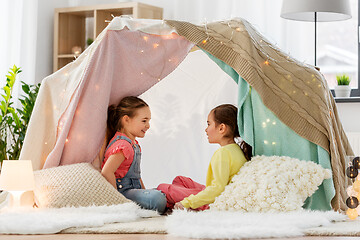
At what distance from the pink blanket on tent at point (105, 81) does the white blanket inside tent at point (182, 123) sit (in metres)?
0.37

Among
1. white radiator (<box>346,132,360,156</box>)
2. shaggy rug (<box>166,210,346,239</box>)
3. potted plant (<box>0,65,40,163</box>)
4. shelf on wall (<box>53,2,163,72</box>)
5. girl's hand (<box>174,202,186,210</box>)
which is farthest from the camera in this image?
shelf on wall (<box>53,2,163,72</box>)

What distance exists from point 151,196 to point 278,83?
0.69m

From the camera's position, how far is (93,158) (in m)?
2.48

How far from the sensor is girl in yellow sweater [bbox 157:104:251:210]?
2232 millimetres

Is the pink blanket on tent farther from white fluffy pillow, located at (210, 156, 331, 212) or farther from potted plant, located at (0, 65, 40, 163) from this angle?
potted plant, located at (0, 65, 40, 163)

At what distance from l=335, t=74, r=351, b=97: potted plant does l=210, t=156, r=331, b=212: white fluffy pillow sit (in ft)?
4.63

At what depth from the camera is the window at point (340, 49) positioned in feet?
12.3

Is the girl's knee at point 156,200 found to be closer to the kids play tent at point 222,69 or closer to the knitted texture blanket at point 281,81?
the kids play tent at point 222,69

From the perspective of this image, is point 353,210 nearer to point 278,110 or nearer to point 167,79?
A: point 278,110

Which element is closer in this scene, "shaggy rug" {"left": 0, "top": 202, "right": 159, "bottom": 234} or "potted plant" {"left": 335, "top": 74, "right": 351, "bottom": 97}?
"shaggy rug" {"left": 0, "top": 202, "right": 159, "bottom": 234}

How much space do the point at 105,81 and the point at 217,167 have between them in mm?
619

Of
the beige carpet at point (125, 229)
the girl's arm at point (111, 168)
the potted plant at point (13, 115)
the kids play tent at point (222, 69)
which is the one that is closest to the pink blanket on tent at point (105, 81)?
the kids play tent at point (222, 69)

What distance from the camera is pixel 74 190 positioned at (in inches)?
86.3

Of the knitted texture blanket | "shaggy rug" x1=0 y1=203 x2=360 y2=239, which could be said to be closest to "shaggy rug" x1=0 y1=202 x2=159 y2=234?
"shaggy rug" x1=0 y1=203 x2=360 y2=239
